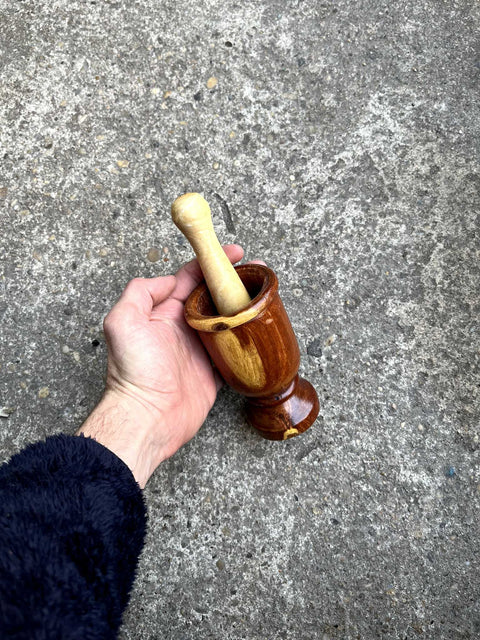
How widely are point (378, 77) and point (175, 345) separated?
48.4 inches

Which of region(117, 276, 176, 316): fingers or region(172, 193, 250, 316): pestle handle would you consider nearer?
region(172, 193, 250, 316): pestle handle

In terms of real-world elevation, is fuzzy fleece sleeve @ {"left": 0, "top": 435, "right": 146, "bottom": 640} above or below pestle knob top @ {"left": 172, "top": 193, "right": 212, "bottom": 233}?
below

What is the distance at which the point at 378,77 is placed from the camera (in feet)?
6.81

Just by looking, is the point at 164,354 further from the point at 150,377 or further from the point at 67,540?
the point at 67,540

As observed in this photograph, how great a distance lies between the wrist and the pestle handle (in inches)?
15.4

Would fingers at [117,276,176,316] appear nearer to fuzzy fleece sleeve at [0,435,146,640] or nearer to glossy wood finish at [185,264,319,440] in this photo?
glossy wood finish at [185,264,319,440]

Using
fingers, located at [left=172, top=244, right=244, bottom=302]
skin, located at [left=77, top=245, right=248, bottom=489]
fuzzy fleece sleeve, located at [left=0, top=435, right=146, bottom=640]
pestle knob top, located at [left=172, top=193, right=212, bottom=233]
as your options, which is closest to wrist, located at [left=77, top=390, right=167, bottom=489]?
skin, located at [left=77, top=245, right=248, bottom=489]

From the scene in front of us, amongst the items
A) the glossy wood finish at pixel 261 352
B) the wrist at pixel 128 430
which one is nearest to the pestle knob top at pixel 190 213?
the glossy wood finish at pixel 261 352

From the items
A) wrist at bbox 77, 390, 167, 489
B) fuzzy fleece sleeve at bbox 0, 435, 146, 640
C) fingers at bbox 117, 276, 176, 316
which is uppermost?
fingers at bbox 117, 276, 176, 316

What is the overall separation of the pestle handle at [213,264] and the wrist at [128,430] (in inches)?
15.4

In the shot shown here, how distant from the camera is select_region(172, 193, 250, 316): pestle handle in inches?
57.6

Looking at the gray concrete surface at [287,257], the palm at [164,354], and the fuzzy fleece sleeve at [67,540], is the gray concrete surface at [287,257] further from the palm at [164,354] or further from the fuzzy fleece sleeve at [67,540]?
the fuzzy fleece sleeve at [67,540]

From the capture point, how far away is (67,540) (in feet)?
3.80

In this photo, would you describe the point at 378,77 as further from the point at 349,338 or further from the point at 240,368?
the point at 240,368
